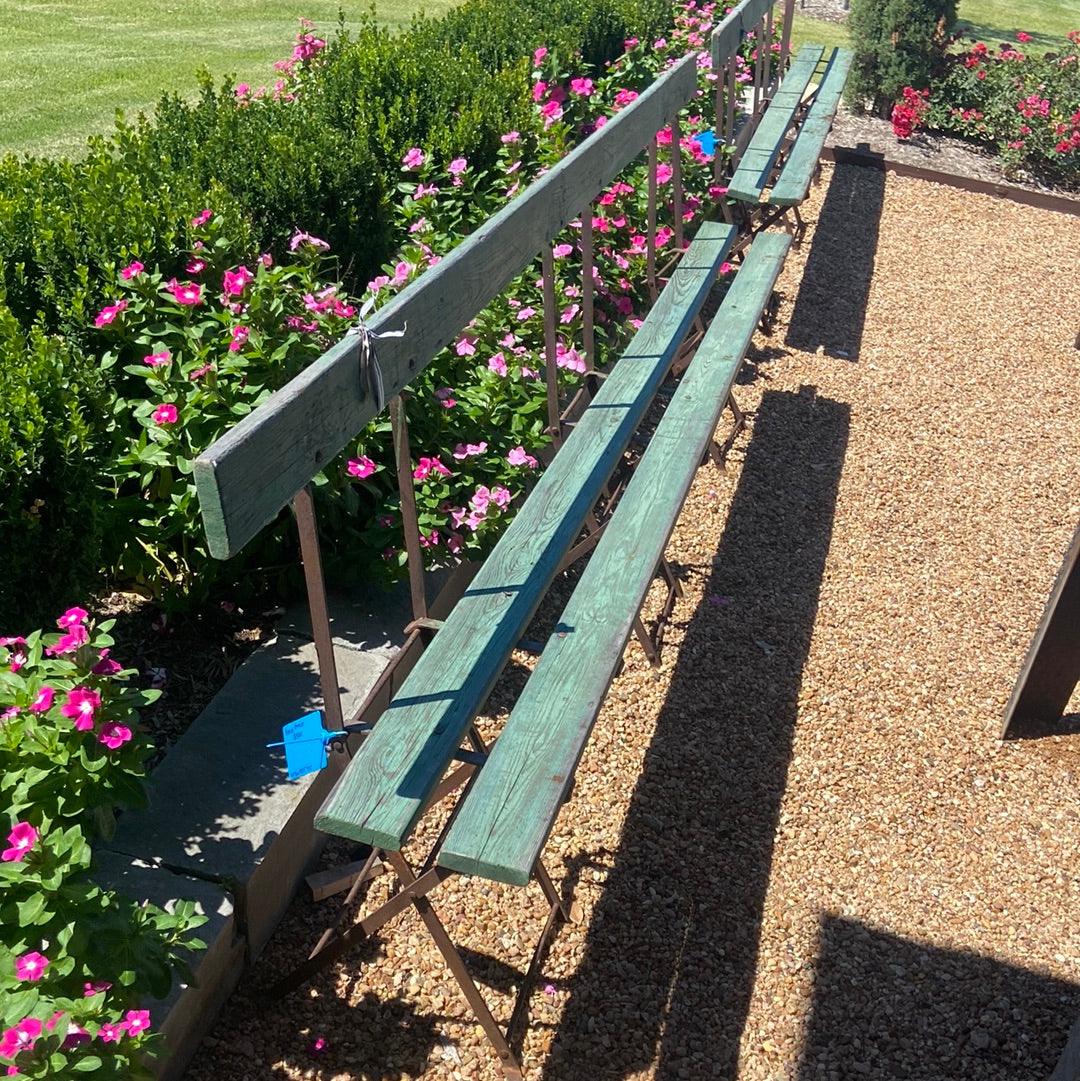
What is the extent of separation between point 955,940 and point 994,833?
43 centimetres

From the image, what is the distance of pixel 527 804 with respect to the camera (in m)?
2.27

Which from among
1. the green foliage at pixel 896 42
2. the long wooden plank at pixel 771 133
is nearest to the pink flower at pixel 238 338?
the long wooden plank at pixel 771 133

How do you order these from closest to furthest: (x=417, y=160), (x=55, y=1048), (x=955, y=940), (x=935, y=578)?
(x=55, y=1048) → (x=955, y=940) → (x=935, y=578) → (x=417, y=160)

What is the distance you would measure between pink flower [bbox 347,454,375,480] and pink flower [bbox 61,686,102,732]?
1.20 m

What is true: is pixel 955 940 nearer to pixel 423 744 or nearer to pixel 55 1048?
pixel 423 744

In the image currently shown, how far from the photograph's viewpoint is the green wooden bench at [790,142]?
568cm

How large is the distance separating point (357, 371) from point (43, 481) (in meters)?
0.89

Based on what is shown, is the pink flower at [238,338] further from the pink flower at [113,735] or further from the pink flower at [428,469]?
the pink flower at [113,735]

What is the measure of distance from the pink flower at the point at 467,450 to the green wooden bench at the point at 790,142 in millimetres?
2484

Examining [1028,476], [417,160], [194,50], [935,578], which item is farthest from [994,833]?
[194,50]

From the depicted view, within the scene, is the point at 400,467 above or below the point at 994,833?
above

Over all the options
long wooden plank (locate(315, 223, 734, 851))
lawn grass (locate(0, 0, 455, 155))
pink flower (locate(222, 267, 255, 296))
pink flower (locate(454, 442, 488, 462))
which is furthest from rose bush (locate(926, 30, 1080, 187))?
pink flower (locate(222, 267, 255, 296))

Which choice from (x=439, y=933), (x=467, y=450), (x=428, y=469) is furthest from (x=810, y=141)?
(x=439, y=933)

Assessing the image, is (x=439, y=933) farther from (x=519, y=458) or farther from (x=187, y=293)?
(x=187, y=293)
